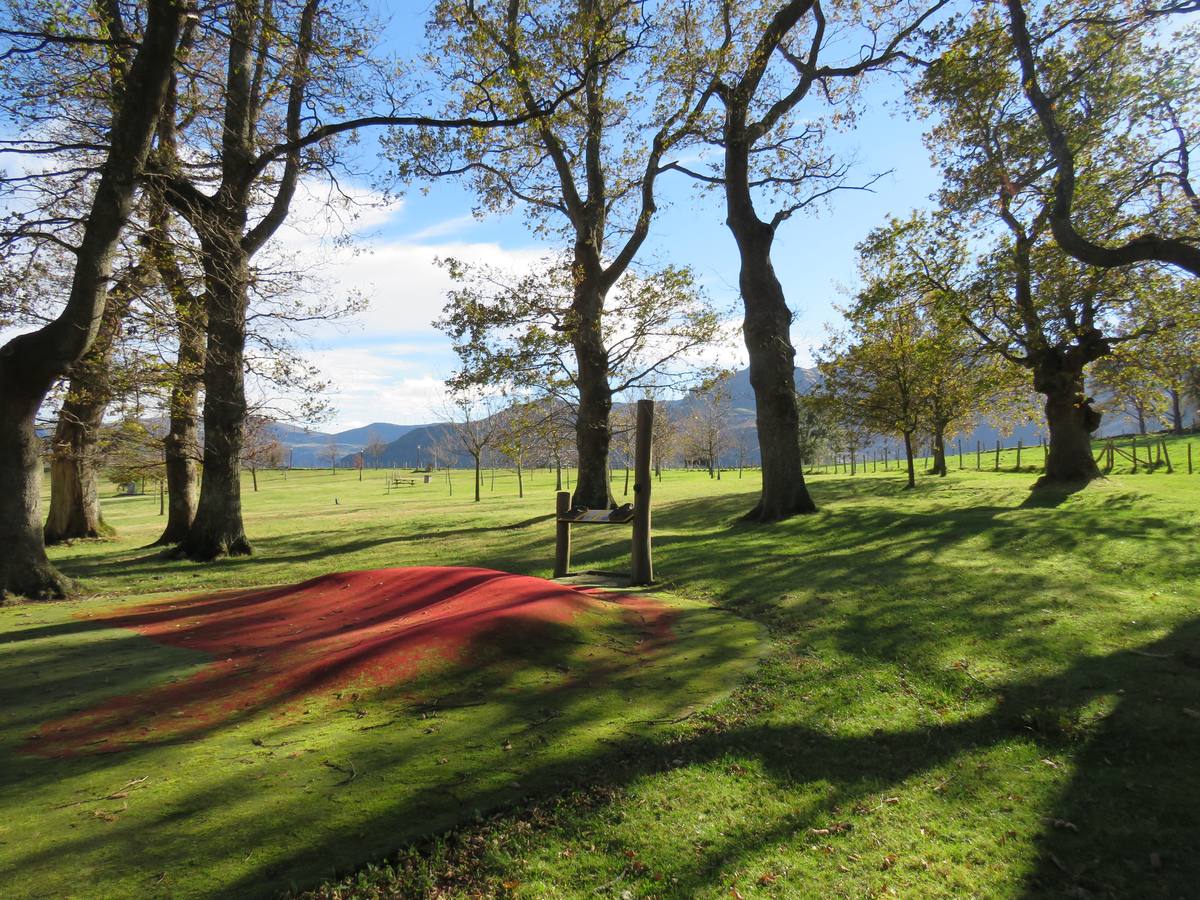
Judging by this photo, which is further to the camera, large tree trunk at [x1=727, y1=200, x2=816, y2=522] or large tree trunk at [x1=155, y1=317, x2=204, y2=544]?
large tree trunk at [x1=727, y1=200, x2=816, y2=522]

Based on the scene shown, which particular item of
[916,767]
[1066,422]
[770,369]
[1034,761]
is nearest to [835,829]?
[916,767]

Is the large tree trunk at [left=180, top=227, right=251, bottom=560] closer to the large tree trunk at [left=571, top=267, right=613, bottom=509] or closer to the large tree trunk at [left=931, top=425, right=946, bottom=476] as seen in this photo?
the large tree trunk at [left=571, top=267, right=613, bottom=509]

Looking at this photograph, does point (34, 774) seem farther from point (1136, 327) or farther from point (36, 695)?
Result: point (1136, 327)

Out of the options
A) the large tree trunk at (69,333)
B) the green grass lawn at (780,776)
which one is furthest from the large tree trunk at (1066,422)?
the large tree trunk at (69,333)

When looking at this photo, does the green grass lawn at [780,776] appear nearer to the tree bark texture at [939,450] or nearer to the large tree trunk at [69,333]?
the large tree trunk at [69,333]

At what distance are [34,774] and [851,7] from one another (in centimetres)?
2358

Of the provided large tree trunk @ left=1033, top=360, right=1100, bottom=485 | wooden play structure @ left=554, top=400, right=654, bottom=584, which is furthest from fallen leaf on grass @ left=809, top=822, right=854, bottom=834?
large tree trunk @ left=1033, top=360, right=1100, bottom=485

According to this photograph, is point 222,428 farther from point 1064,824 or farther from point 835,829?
point 1064,824

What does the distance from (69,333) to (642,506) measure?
9679 millimetres

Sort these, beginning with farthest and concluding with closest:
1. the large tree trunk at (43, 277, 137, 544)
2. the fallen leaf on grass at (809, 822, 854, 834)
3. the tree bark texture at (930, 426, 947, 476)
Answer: the tree bark texture at (930, 426, 947, 476), the large tree trunk at (43, 277, 137, 544), the fallen leaf on grass at (809, 822, 854, 834)

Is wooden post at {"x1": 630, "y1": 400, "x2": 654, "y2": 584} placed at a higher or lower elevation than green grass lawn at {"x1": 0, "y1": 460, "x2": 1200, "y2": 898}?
higher

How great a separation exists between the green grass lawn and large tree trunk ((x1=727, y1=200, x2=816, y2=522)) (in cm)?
849

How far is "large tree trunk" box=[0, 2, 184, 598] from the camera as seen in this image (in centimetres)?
1055

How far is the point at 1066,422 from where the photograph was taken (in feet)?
75.1
